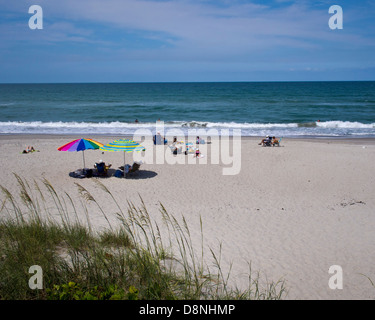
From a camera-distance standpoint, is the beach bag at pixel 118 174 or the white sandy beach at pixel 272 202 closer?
the white sandy beach at pixel 272 202

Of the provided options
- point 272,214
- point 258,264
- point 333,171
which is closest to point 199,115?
point 333,171

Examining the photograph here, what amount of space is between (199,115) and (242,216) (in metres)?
28.6

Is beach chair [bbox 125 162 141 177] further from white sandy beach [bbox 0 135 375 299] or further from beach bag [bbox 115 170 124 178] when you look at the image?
white sandy beach [bbox 0 135 375 299]

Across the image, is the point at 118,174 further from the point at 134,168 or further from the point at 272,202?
the point at 272,202

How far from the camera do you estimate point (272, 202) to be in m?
8.87

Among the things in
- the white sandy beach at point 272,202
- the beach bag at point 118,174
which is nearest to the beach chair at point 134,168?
the beach bag at point 118,174

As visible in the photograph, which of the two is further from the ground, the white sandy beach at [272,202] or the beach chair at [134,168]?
the beach chair at [134,168]

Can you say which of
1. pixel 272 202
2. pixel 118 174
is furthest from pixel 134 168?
pixel 272 202

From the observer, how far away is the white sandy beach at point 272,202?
5352mm

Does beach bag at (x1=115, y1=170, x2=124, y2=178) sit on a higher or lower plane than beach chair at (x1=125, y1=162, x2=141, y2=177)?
lower

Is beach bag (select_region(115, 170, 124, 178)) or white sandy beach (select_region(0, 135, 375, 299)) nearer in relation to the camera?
white sandy beach (select_region(0, 135, 375, 299))

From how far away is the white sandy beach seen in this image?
5.35m

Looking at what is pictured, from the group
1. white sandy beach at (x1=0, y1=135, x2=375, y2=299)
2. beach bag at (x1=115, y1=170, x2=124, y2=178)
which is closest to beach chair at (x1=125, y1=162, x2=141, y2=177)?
beach bag at (x1=115, y1=170, x2=124, y2=178)

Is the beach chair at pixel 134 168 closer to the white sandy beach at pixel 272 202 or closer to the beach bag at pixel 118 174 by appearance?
the beach bag at pixel 118 174
